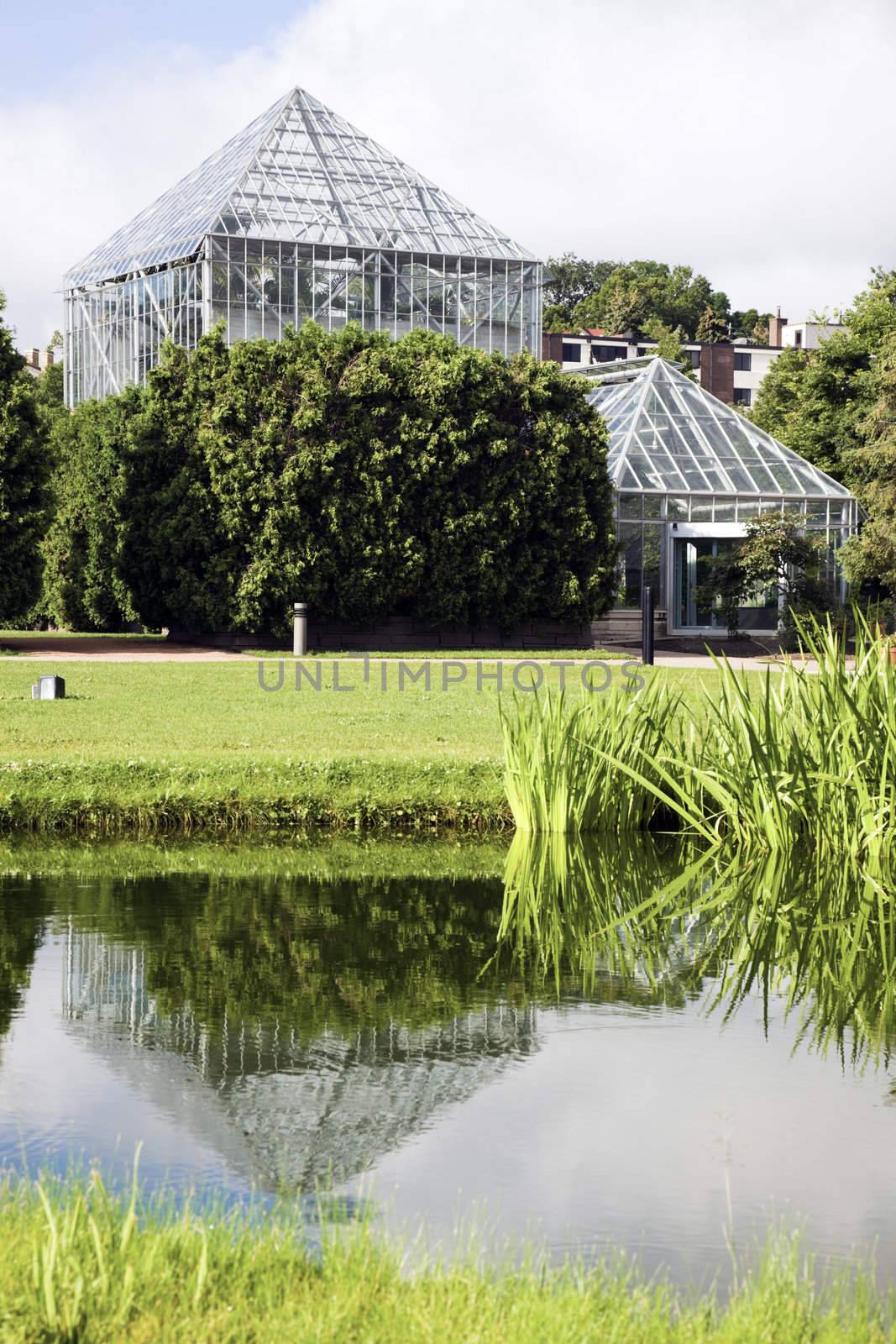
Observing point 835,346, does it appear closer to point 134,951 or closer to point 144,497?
point 144,497

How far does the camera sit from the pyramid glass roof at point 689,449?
3825 centimetres

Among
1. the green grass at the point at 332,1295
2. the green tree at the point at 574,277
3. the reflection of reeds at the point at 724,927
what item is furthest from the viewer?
the green tree at the point at 574,277

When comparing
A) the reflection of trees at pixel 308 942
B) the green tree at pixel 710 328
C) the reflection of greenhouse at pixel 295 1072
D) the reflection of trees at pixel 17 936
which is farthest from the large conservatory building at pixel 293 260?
the green tree at pixel 710 328

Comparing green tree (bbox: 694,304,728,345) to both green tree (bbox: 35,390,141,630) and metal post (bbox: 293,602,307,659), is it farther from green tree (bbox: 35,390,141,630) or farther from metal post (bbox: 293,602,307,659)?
metal post (bbox: 293,602,307,659)

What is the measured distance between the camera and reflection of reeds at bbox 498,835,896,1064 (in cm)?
650

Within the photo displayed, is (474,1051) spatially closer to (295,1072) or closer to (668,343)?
(295,1072)

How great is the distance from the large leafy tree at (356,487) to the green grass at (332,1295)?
27653 mm

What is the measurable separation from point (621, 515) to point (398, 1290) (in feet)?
115

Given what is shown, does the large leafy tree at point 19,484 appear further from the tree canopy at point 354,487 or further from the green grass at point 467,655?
the green grass at point 467,655

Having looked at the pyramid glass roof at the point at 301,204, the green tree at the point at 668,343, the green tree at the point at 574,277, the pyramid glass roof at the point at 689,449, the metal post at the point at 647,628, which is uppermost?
the green tree at the point at 574,277

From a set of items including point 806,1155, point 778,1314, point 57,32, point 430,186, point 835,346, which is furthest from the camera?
point 430,186

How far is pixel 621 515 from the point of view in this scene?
3778cm

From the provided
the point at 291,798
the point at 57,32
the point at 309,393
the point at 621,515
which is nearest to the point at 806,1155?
the point at 291,798

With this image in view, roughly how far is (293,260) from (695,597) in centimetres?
1423
